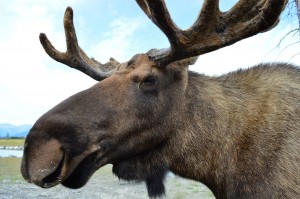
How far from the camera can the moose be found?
4082 millimetres

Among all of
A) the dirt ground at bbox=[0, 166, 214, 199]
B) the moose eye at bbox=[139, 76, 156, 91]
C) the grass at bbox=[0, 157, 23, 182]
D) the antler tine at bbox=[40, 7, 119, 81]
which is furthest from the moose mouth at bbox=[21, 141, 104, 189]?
the grass at bbox=[0, 157, 23, 182]

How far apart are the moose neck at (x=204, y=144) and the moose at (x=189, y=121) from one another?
0.01m

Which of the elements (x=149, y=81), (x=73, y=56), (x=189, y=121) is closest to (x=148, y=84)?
(x=149, y=81)

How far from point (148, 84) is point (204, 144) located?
933mm

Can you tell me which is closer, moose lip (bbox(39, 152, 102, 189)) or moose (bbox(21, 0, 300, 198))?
moose lip (bbox(39, 152, 102, 189))

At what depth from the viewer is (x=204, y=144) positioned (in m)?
4.57

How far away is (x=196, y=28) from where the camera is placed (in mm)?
4480

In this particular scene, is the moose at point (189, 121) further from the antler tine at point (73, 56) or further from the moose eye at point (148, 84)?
the antler tine at point (73, 56)

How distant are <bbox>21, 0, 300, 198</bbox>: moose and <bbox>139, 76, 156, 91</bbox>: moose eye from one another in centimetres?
1

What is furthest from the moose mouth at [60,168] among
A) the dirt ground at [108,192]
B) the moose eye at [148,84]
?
the dirt ground at [108,192]

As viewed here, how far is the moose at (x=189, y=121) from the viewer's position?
13.4 ft

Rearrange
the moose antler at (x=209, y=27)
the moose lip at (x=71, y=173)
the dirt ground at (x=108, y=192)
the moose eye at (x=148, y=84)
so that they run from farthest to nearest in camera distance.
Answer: the dirt ground at (x=108, y=192) < the moose eye at (x=148, y=84) < the moose antler at (x=209, y=27) < the moose lip at (x=71, y=173)

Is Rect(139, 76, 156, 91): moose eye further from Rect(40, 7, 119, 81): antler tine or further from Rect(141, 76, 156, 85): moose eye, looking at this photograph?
Rect(40, 7, 119, 81): antler tine

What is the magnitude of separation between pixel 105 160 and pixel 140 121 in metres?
→ 0.57
